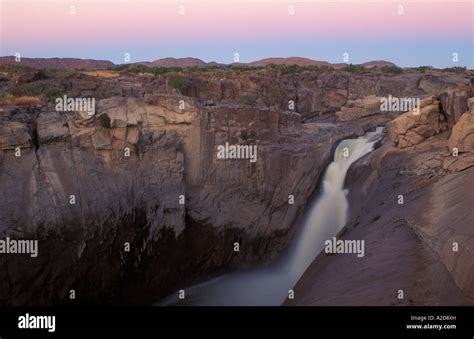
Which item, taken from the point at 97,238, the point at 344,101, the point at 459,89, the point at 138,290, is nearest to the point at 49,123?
the point at 97,238

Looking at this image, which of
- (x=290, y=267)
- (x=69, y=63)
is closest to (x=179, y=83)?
(x=290, y=267)

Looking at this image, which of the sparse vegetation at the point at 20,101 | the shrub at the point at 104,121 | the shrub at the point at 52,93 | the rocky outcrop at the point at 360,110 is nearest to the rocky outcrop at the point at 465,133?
the shrub at the point at 104,121

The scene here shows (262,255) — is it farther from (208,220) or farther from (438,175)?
(438,175)

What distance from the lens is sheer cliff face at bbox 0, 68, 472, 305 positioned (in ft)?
38.4

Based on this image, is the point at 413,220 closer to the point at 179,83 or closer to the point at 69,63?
the point at 179,83

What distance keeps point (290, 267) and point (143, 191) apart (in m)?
5.87

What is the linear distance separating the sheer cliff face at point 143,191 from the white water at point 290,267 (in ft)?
1.50

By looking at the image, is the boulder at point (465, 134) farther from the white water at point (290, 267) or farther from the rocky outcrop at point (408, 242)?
the white water at point (290, 267)

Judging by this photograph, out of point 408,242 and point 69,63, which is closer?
point 408,242

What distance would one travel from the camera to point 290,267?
1619 centimetres

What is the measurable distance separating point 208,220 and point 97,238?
4342mm

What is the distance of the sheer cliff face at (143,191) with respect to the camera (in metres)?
11.7

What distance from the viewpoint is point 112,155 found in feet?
45.0

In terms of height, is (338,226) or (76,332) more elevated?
(76,332)
